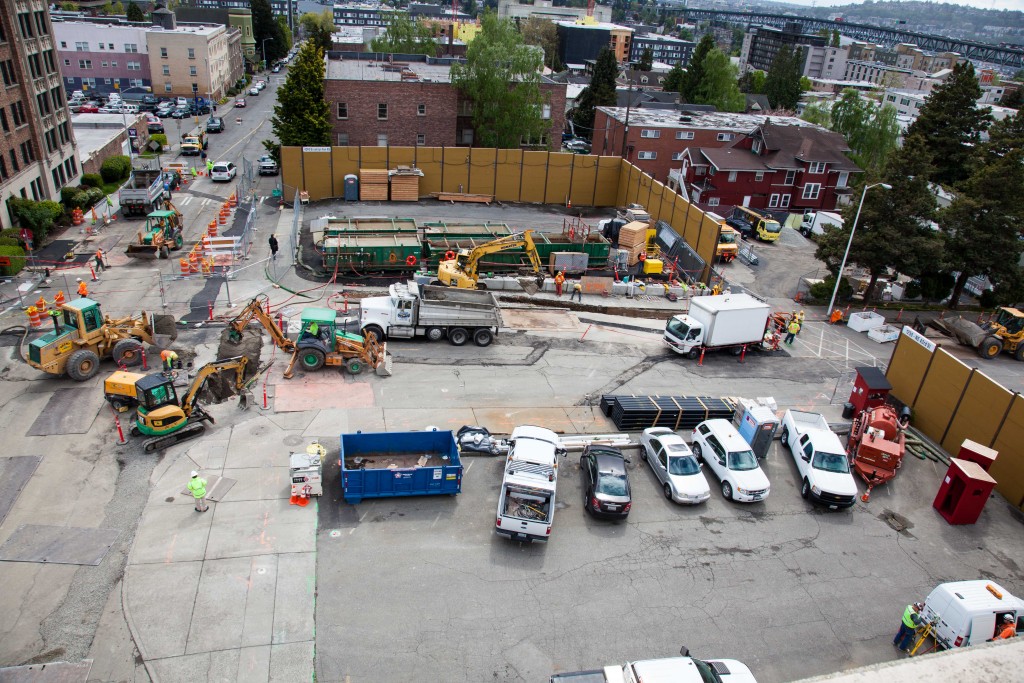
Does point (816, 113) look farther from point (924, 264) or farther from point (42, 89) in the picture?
point (42, 89)

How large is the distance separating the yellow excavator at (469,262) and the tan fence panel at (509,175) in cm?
1714

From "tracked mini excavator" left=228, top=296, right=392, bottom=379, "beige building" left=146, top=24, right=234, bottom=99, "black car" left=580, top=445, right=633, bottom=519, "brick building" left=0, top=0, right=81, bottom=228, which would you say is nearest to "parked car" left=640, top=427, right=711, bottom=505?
"black car" left=580, top=445, right=633, bottom=519

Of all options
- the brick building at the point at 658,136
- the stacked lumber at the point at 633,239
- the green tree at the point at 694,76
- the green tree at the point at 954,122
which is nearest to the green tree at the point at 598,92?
the brick building at the point at 658,136

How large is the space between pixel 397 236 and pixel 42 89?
25420 mm

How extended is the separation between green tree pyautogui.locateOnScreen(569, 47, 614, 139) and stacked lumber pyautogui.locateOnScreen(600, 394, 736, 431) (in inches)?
2313

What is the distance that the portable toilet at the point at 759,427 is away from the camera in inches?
891

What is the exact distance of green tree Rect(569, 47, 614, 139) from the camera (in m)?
78.8

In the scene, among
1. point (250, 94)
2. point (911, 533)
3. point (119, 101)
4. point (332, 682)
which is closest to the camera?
point (332, 682)

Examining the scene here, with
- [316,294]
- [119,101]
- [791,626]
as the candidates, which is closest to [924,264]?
[791,626]

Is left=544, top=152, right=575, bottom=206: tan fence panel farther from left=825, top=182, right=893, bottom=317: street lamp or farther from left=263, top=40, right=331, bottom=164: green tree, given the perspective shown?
left=825, top=182, right=893, bottom=317: street lamp

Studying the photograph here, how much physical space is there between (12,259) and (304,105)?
23.8 m

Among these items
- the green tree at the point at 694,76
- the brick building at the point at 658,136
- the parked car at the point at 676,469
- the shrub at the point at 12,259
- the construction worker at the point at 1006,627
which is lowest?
the shrub at the point at 12,259

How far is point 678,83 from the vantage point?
96.3 meters

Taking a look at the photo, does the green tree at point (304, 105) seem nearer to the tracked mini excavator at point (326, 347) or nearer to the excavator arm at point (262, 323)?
the excavator arm at point (262, 323)
